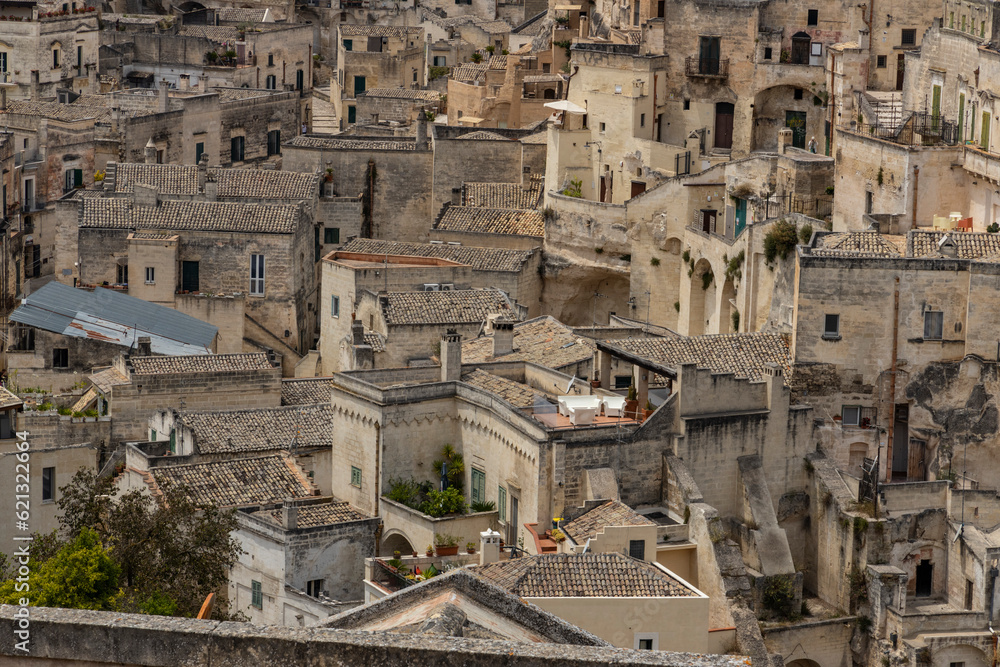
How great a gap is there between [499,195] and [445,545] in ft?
85.2

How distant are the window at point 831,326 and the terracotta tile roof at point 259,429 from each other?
13.2 metres

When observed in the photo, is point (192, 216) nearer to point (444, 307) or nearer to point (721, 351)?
point (444, 307)

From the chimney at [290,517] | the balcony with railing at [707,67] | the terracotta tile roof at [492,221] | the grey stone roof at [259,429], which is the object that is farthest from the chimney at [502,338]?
the balcony with railing at [707,67]

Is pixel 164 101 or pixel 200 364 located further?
pixel 164 101

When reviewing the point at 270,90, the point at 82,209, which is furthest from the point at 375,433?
the point at 270,90

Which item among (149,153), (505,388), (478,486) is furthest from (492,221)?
(478,486)

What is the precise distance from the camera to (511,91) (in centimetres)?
7344

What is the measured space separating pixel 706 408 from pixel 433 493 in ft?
22.6

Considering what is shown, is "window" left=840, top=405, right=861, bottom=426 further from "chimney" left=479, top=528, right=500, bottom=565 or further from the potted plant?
"chimney" left=479, top=528, right=500, bottom=565

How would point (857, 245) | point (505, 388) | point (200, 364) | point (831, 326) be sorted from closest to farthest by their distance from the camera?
point (505, 388) < point (831, 326) < point (857, 245) < point (200, 364)

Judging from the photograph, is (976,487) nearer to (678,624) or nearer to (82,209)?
→ (678,624)

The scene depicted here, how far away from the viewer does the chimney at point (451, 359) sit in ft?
150

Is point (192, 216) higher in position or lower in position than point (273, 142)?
lower

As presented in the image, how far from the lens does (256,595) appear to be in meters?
42.5
